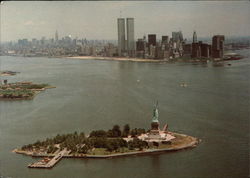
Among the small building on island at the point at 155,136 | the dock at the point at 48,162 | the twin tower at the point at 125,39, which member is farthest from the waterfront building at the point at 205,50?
the dock at the point at 48,162

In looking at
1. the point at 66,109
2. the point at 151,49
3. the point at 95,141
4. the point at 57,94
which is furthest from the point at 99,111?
the point at 151,49

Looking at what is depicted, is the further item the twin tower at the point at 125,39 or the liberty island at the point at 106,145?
the twin tower at the point at 125,39

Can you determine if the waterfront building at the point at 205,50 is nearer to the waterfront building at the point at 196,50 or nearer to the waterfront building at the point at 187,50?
the waterfront building at the point at 196,50

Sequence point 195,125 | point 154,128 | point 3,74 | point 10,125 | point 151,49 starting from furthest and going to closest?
point 151,49 → point 3,74 → point 10,125 → point 195,125 → point 154,128

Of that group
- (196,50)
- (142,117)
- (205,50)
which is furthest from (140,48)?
(142,117)

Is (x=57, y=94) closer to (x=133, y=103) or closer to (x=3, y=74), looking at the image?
(x=133, y=103)

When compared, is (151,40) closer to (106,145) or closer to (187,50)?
(187,50)

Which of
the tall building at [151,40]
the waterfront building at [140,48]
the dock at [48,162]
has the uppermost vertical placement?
the tall building at [151,40]
